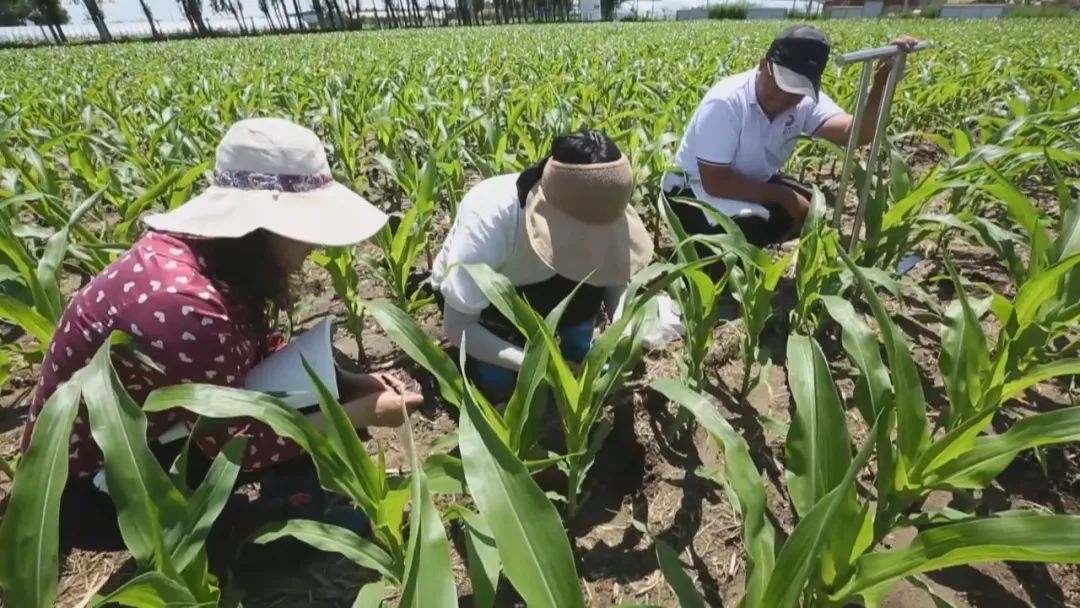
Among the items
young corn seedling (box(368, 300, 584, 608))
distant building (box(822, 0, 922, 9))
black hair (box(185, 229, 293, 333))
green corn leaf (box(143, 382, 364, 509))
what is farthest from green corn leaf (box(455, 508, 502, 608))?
distant building (box(822, 0, 922, 9))

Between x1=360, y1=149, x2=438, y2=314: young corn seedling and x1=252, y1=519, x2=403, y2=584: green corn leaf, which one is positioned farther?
x1=360, y1=149, x2=438, y2=314: young corn seedling

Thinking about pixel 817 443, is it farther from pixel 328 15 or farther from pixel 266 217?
pixel 328 15

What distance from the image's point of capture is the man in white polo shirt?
2258mm

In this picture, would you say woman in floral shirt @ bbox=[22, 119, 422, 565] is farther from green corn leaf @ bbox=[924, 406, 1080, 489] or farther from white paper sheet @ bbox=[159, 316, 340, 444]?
green corn leaf @ bbox=[924, 406, 1080, 489]

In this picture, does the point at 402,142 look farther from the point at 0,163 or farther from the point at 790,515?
the point at 790,515

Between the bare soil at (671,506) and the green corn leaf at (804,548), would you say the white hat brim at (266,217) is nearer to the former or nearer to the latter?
the bare soil at (671,506)

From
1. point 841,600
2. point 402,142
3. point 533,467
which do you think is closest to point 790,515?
point 841,600

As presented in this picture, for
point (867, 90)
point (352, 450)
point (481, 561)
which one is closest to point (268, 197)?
point (352, 450)

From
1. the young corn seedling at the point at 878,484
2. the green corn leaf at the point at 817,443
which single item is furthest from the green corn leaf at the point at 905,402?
the green corn leaf at the point at 817,443

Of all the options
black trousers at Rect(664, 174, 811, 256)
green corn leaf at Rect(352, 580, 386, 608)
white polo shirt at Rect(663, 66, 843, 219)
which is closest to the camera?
green corn leaf at Rect(352, 580, 386, 608)

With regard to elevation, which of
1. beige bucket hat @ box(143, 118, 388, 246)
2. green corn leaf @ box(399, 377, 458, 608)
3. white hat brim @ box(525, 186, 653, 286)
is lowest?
white hat brim @ box(525, 186, 653, 286)

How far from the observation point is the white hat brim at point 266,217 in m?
1.08

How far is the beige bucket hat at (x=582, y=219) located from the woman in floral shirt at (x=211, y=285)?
1.28 feet

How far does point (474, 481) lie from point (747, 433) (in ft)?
3.70
